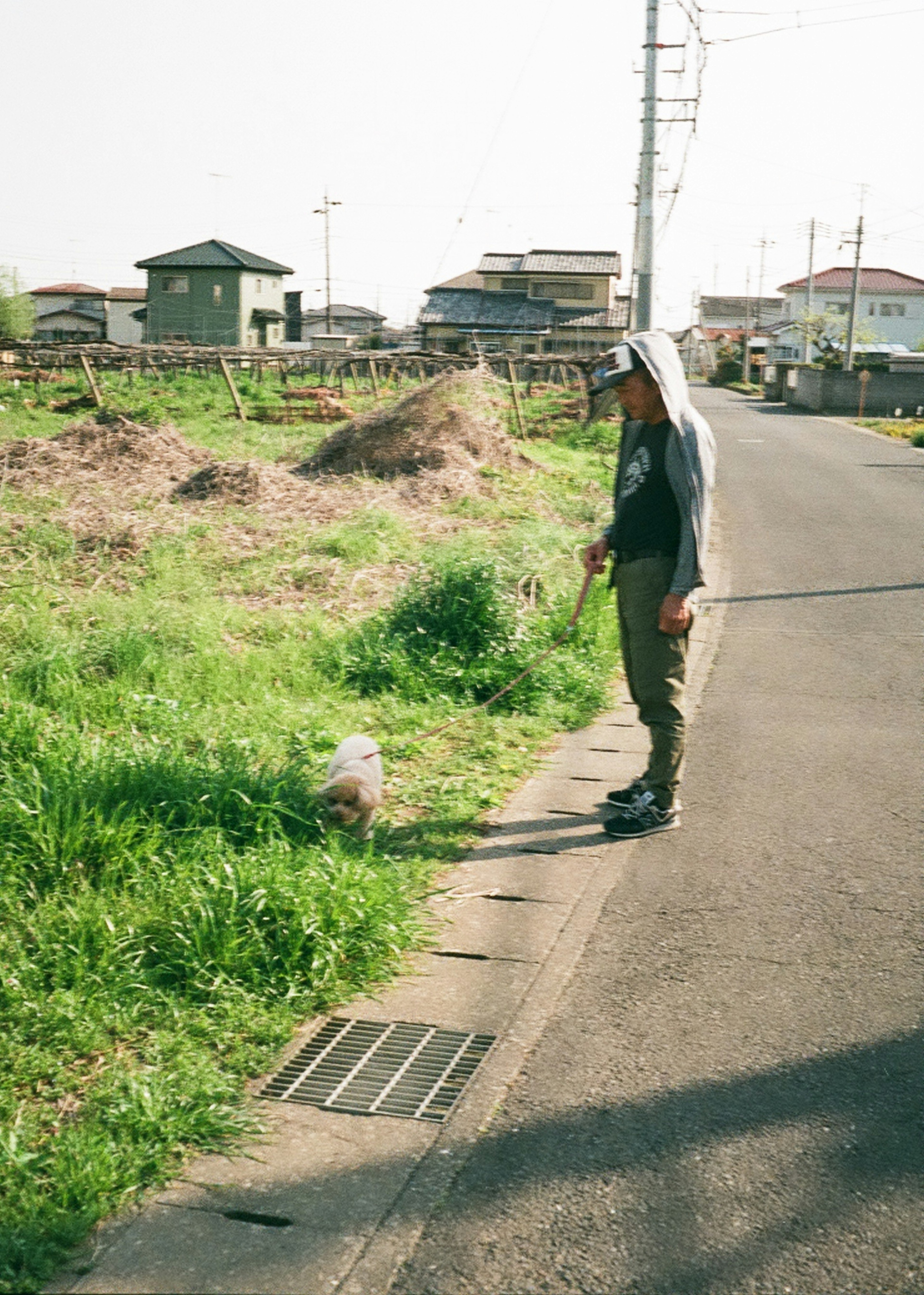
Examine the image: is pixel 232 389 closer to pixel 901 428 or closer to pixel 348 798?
pixel 348 798

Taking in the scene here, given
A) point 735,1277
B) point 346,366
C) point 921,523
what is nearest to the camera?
point 735,1277

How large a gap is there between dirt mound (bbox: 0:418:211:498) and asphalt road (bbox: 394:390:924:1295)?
9.32 meters

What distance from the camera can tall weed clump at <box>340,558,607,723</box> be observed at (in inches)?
261

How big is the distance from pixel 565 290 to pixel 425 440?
53.6m

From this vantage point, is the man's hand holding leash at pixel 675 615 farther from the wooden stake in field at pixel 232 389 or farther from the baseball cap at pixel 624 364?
the wooden stake in field at pixel 232 389

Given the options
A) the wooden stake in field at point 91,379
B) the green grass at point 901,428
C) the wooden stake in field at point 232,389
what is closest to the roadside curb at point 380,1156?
the wooden stake in field at point 232,389

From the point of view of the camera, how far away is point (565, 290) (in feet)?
217

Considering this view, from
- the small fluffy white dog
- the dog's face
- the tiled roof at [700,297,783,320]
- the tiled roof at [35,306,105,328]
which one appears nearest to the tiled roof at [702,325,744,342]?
the tiled roof at [700,297,783,320]

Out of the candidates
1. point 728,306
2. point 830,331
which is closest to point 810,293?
point 830,331

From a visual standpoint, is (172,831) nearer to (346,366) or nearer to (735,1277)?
(735,1277)

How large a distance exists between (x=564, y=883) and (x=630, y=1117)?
150 centimetres

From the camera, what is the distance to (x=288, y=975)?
3.47m

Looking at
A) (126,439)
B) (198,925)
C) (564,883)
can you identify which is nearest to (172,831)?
(198,925)

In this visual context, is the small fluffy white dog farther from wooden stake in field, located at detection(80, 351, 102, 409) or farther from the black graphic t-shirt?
wooden stake in field, located at detection(80, 351, 102, 409)
